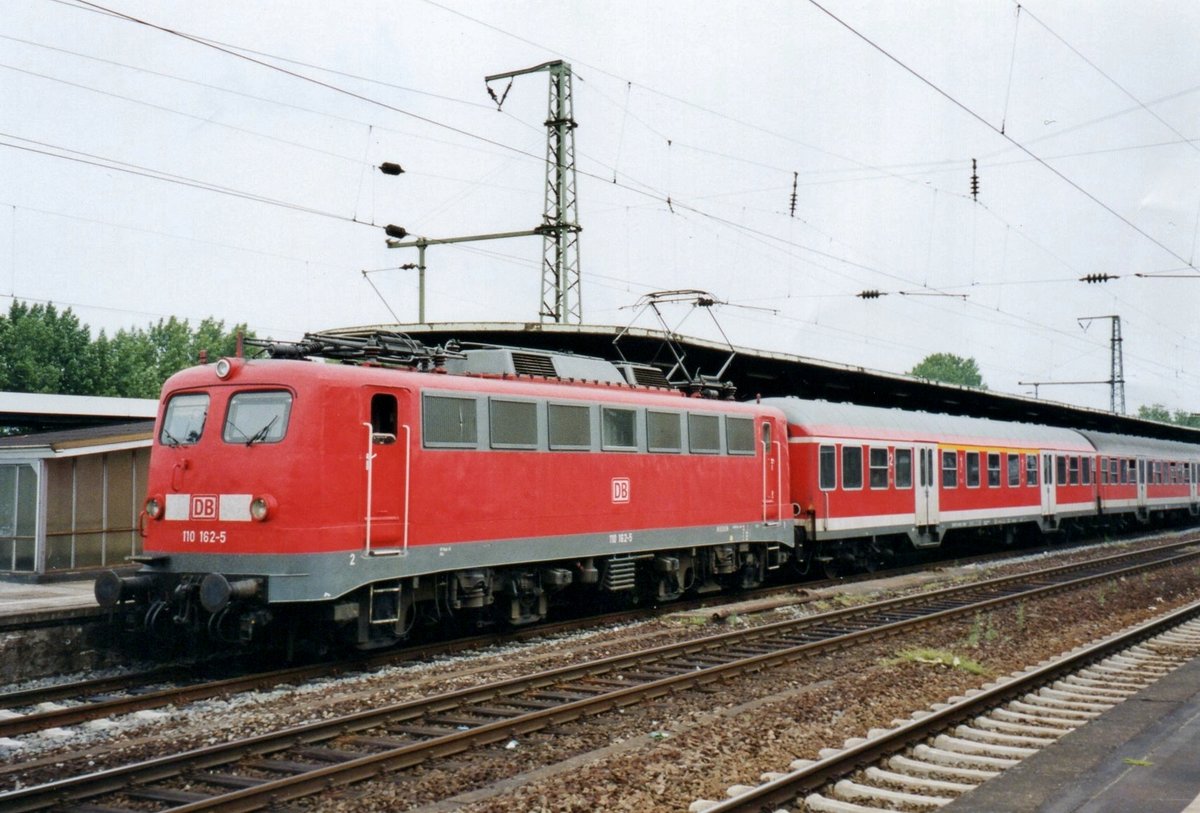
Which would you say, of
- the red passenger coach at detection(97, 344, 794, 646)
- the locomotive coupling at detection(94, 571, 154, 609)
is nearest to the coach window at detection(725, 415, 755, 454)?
the red passenger coach at detection(97, 344, 794, 646)

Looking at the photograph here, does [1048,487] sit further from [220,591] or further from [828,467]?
[220,591]

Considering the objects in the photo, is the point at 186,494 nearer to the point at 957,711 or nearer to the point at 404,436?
the point at 404,436

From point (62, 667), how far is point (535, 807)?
8.04 metres

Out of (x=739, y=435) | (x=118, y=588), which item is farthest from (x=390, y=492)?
(x=739, y=435)

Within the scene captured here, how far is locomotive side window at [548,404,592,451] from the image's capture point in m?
14.7

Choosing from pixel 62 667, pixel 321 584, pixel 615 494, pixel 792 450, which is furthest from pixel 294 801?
pixel 792 450

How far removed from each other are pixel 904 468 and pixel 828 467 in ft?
11.5

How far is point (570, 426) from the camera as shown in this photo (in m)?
15.0

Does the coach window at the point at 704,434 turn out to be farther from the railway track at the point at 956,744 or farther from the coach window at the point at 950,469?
the coach window at the point at 950,469

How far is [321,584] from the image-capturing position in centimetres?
1134

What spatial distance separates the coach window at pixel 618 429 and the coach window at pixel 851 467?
24.9ft

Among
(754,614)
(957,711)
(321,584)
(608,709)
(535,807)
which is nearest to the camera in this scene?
(535,807)

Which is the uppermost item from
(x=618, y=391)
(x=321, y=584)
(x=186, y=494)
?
(x=618, y=391)

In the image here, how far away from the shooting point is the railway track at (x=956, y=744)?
7254 mm
